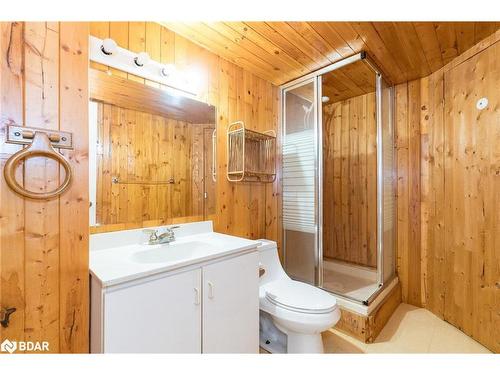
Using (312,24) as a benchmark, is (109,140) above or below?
below

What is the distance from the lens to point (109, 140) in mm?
1352

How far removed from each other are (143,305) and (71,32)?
110cm

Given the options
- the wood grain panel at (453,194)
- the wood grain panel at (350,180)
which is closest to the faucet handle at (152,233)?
the wood grain panel at (350,180)

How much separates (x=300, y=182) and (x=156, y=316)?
163cm

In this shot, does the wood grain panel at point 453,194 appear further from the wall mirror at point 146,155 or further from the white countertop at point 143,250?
the wall mirror at point 146,155

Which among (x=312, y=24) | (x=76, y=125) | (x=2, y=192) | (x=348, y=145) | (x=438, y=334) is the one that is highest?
(x=312, y=24)

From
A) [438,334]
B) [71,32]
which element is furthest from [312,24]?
[438,334]

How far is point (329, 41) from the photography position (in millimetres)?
1703

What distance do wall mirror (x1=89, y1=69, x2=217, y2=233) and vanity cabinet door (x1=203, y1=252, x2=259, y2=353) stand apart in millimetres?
563

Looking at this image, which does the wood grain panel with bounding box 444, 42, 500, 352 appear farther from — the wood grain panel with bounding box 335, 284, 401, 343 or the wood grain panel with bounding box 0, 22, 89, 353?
the wood grain panel with bounding box 0, 22, 89, 353

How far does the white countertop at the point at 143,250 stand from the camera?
3.10ft

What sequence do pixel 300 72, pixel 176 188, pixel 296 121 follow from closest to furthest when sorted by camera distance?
pixel 176 188
pixel 300 72
pixel 296 121

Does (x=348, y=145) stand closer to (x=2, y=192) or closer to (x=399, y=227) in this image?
(x=399, y=227)

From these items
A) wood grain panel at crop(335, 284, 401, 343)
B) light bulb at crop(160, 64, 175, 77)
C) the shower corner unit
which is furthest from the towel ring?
wood grain panel at crop(335, 284, 401, 343)
